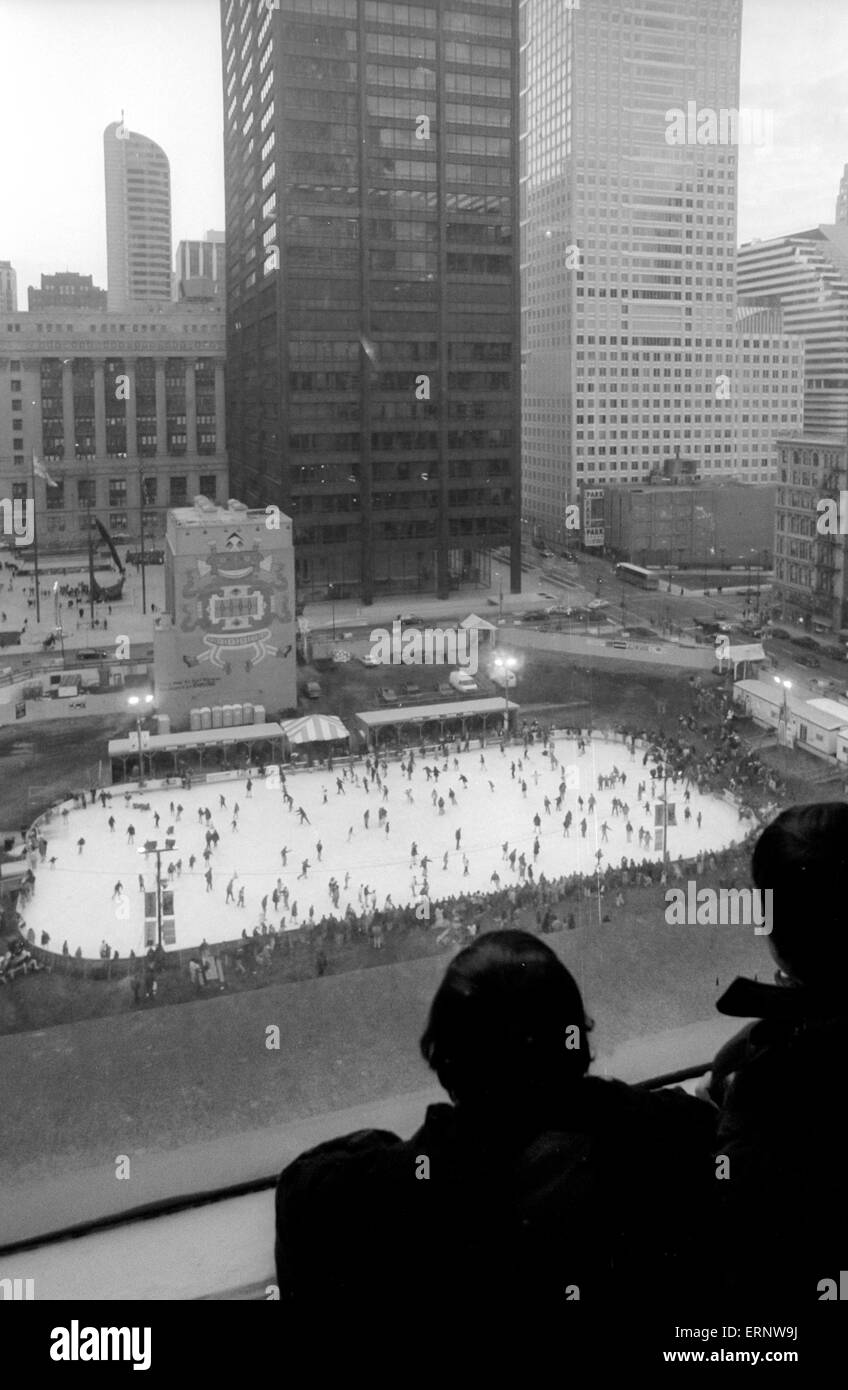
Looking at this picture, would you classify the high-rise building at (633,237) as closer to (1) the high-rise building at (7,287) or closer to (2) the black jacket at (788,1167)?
(1) the high-rise building at (7,287)

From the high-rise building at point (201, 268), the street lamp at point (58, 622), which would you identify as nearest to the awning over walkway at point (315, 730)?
the street lamp at point (58, 622)

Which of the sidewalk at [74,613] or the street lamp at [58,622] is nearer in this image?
the sidewalk at [74,613]

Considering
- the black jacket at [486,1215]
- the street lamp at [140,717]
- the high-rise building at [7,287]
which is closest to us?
the black jacket at [486,1215]

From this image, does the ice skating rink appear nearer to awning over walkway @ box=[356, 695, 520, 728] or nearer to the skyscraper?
awning over walkway @ box=[356, 695, 520, 728]

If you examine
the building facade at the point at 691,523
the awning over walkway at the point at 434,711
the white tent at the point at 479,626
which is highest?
the building facade at the point at 691,523

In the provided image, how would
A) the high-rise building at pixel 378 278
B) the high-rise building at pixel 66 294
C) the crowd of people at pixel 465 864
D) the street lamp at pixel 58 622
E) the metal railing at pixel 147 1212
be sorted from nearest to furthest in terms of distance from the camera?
the metal railing at pixel 147 1212
the crowd of people at pixel 465 864
the high-rise building at pixel 66 294
the street lamp at pixel 58 622
the high-rise building at pixel 378 278

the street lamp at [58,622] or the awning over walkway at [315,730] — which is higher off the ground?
the street lamp at [58,622]
